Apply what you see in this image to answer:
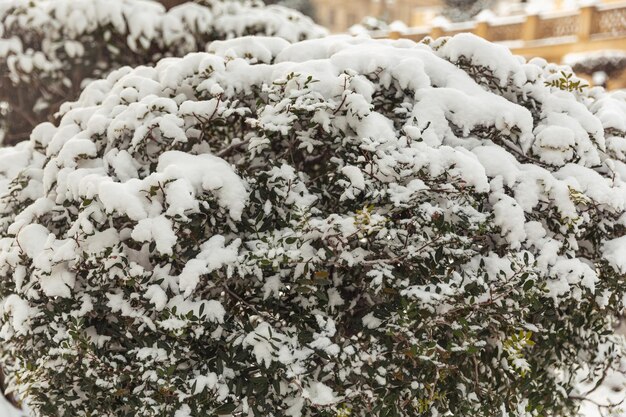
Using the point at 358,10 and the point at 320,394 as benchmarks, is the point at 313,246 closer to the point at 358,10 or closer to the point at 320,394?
the point at 320,394

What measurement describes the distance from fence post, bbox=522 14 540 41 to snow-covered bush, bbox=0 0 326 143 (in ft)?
34.5

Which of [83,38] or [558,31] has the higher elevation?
[83,38]

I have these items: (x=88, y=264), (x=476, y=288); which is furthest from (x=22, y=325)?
(x=476, y=288)

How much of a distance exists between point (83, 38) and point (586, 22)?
11.9 metres

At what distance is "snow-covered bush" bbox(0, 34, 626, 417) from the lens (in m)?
2.07

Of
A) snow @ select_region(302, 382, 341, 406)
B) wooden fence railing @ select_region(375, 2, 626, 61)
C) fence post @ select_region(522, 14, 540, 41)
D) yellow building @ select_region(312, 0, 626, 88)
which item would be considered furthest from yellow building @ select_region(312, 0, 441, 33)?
snow @ select_region(302, 382, 341, 406)

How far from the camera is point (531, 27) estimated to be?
555 inches

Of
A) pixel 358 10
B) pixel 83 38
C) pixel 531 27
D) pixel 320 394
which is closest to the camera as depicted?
pixel 320 394

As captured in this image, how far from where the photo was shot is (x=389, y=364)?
6.98ft

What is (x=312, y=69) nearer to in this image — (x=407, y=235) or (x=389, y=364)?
(x=407, y=235)

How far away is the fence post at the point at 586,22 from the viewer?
1298 cm

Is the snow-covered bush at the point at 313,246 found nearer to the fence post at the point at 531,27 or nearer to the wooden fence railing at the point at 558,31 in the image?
the wooden fence railing at the point at 558,31

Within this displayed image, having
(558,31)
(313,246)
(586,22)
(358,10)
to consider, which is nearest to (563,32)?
(558,31)

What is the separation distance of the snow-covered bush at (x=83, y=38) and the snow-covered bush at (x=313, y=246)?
2.59 meters
